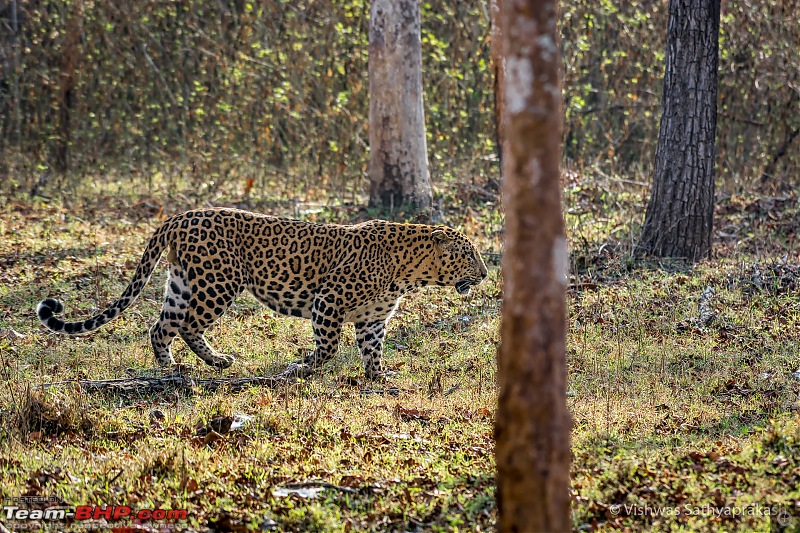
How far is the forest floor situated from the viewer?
5797 mm

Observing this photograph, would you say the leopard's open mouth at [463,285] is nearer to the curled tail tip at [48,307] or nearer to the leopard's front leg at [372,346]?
Answer: the leopard's front leg at [372,346]

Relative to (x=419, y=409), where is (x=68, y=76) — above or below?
above

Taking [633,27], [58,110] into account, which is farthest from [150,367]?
[633,27]

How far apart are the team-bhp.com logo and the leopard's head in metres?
3.98

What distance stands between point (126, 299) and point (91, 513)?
3.43 m

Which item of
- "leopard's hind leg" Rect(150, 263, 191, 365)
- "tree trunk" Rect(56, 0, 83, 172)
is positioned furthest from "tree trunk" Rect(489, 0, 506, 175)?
"tree trunk" Rect(56, 0, 83, 172)

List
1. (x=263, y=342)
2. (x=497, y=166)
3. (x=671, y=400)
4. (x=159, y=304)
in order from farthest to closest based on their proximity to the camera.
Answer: (x=497, y=166) < (x=159, y=304) < (x=263, y=342) < (x=671, y=400)

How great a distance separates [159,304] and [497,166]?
7.20 meters

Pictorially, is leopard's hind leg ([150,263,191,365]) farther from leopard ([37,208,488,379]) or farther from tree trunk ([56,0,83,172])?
tree trunk ([56,0,83,172])

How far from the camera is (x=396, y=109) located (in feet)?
48.3

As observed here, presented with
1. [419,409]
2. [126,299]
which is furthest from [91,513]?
[126,299]

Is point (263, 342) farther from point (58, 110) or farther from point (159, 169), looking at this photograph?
point (58, 110)

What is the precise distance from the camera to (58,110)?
58.3 feet

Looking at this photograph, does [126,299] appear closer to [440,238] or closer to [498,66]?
[440,238]
